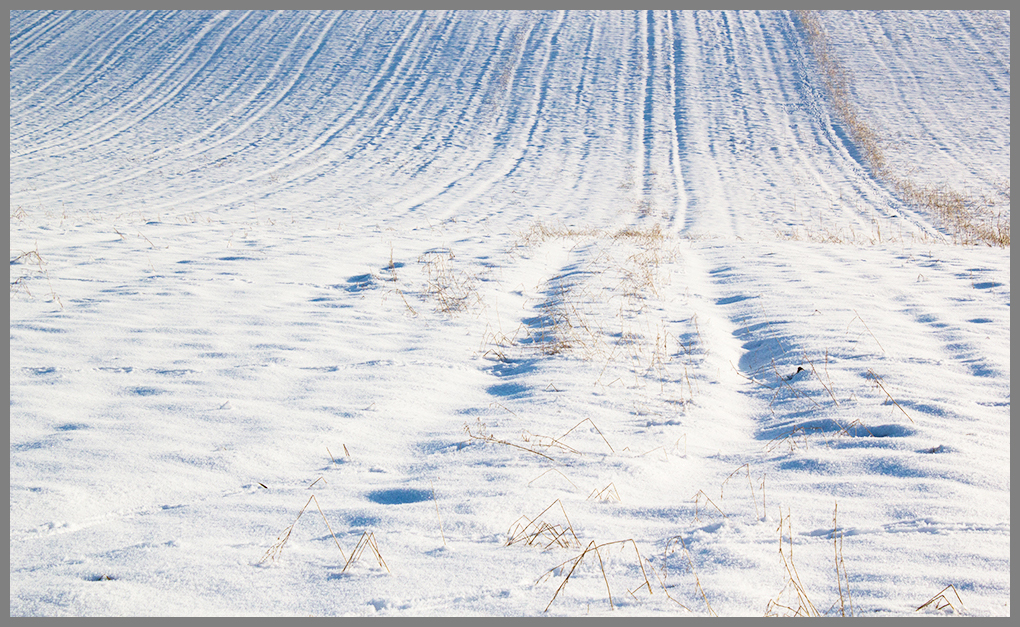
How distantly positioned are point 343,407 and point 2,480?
137 centimetres

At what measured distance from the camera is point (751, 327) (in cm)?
482

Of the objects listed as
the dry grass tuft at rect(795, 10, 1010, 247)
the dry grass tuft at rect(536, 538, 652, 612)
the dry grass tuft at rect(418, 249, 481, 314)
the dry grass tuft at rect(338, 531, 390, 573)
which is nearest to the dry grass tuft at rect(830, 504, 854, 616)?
the dry grass tuft at rect(536, 538, 652, 612)

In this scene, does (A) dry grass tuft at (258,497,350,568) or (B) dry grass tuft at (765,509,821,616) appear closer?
(B) dry grass tuft at (765,509,821,616)

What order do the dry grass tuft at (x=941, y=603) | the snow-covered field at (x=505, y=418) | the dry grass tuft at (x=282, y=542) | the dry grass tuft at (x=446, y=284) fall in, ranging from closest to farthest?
the dry grass tuft at (x=941, y=603), the snow-covered field at (x=505, y=418), the dry grass tuft at (x=282, y=542), the dry grass tuft at (x=446, y=284)

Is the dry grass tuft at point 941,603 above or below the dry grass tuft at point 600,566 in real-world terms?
below

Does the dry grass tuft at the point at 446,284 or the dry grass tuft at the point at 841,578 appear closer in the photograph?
the dry grass tuft at the point at 841,578

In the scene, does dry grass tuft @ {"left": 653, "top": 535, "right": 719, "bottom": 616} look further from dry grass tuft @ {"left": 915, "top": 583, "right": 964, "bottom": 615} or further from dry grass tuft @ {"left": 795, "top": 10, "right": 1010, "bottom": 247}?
dry grass tuft @ {"left": 795, "top": 10, "right": 1010, "bottom": 247}

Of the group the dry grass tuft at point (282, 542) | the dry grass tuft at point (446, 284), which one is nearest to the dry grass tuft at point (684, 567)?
the dry grass tuft at point (282, 542)

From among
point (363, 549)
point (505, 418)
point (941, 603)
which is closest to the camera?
point (941, 603)

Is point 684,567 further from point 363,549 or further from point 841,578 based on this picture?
point 363,549

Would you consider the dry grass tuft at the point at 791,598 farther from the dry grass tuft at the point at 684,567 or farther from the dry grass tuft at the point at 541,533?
the dry grass tuft at the point at 541,533

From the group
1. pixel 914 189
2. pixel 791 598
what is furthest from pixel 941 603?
pixel 914 189

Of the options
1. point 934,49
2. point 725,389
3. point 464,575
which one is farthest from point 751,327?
point 934,49

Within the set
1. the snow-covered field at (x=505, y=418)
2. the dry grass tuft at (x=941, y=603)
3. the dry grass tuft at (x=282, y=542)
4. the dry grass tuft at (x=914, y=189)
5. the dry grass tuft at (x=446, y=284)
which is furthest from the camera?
the dry grass tuft at (x=914, y=189)
